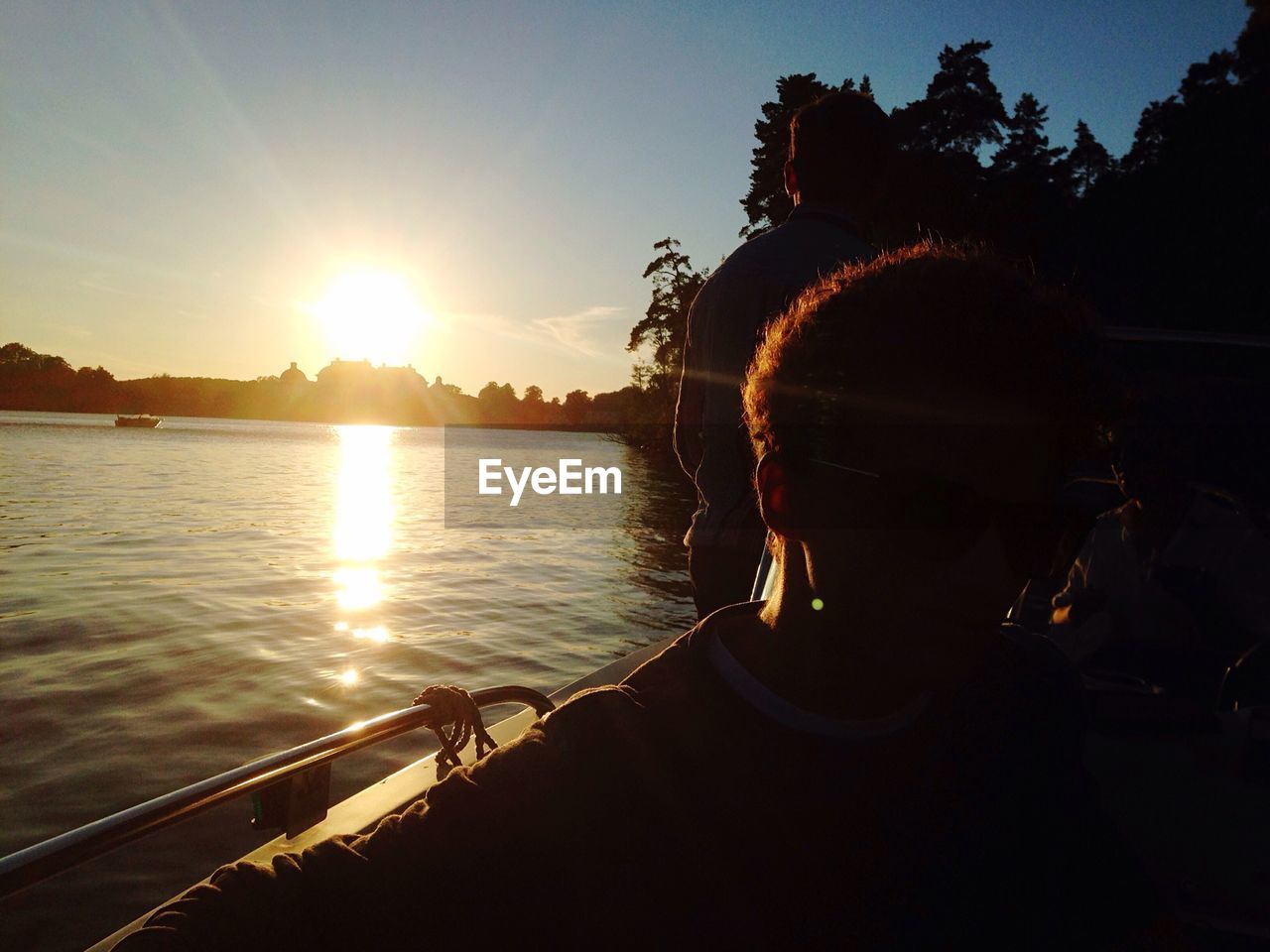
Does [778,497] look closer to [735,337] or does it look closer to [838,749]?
[838,749]

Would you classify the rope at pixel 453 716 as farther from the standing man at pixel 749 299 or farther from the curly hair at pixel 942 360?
the curly hair at pixel 942 360

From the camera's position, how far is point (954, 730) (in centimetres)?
101

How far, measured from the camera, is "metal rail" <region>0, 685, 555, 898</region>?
1.28 m

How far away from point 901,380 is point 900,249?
0.31m

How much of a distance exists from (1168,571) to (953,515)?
2805mm

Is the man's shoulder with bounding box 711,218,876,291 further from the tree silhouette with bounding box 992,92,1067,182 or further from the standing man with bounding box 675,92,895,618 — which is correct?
the tree silhouette with bounding box 992,92,1067,182

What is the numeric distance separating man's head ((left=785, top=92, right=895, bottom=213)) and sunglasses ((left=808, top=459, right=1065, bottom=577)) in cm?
167

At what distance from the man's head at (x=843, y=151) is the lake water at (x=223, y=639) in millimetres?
5570

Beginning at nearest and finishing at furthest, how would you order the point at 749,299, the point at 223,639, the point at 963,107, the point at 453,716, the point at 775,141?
1. the point at 453,716
2. the point at 749,299
3. the point at 223,639
4. the point at 775,141
5. the point at 963,107

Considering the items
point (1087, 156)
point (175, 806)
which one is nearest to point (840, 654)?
point (175, 806)

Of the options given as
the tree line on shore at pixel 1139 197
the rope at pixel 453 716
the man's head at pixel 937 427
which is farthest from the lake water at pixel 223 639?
the tree line on shore at pixel 1139 197

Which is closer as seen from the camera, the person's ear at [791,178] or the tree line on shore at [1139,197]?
the person's ear at [791,178]

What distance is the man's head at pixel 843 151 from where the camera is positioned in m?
2.44

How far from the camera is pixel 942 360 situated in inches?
39.2
